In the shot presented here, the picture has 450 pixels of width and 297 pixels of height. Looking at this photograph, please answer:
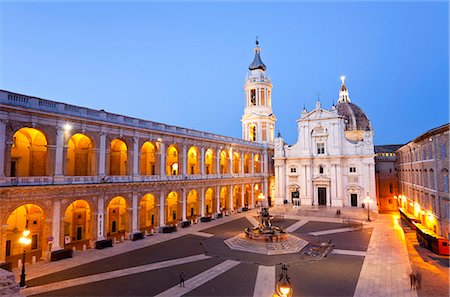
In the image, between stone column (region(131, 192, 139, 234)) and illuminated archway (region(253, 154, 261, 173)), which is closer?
stone column (region(131, 192, 139, 234))

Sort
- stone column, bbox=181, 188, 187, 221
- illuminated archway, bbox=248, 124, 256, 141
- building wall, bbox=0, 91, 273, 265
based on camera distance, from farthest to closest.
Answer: illuminated archway, bbox=248, 124, 256, 141
stone column, bbox=181, 188, 187, 221
building wall, bbox=0, 91, 273, 265

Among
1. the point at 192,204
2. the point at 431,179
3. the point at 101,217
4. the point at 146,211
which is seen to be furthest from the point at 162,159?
the point at 431,179

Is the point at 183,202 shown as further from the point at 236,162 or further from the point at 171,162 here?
the point at 236,162

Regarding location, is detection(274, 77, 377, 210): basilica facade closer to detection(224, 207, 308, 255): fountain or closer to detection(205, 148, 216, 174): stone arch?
detection(205, 148, 216, 174): stone arch

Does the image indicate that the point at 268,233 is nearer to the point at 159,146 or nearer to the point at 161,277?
the point at 161,277

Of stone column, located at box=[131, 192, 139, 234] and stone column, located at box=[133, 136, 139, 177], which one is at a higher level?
stone column, located at box=[133, 136, 139, 177]

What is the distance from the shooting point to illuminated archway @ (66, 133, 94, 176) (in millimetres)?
29547

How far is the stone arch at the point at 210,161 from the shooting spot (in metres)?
43.3

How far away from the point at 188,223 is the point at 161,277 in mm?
17270

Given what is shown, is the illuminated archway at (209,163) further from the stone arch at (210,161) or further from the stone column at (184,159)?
the stone column at (184,159)

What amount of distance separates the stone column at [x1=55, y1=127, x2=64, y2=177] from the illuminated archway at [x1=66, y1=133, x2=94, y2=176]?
4.88 metres

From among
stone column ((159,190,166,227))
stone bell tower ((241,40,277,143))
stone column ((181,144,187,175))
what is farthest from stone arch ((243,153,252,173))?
stone column ((159,190,166,227))

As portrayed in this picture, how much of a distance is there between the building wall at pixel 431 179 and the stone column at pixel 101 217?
1180 inches

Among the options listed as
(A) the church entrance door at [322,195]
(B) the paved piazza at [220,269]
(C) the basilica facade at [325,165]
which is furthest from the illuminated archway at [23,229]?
(A) the church entrance door at [322,195]
